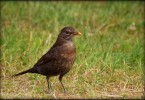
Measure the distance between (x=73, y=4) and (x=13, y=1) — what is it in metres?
1.41

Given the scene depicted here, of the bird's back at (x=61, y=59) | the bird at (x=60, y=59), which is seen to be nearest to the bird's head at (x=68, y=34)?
the bird at (x=60, y=59)

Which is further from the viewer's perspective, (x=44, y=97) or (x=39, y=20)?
(x=39, y=20)

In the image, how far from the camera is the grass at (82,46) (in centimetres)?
836

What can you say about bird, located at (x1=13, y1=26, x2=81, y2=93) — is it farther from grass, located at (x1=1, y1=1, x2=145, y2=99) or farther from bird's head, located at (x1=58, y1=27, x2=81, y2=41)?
grass, located at (x1=1, y1=1, x2=145, y2=99)

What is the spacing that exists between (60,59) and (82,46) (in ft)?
6.97

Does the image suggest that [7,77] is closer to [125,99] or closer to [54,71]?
[54,71]

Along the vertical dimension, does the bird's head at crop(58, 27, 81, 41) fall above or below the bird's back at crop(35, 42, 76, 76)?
above

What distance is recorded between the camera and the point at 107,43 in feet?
35.5

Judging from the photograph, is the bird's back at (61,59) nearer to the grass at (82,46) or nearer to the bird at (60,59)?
the bird at (60,59)

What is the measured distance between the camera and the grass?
8359 mm

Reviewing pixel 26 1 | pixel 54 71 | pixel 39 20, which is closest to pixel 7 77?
pixel 54 71

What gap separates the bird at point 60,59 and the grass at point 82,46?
0.25m

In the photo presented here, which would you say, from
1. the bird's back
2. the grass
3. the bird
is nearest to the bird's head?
the bird

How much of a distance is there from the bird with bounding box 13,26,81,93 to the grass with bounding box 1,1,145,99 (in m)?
0.25
